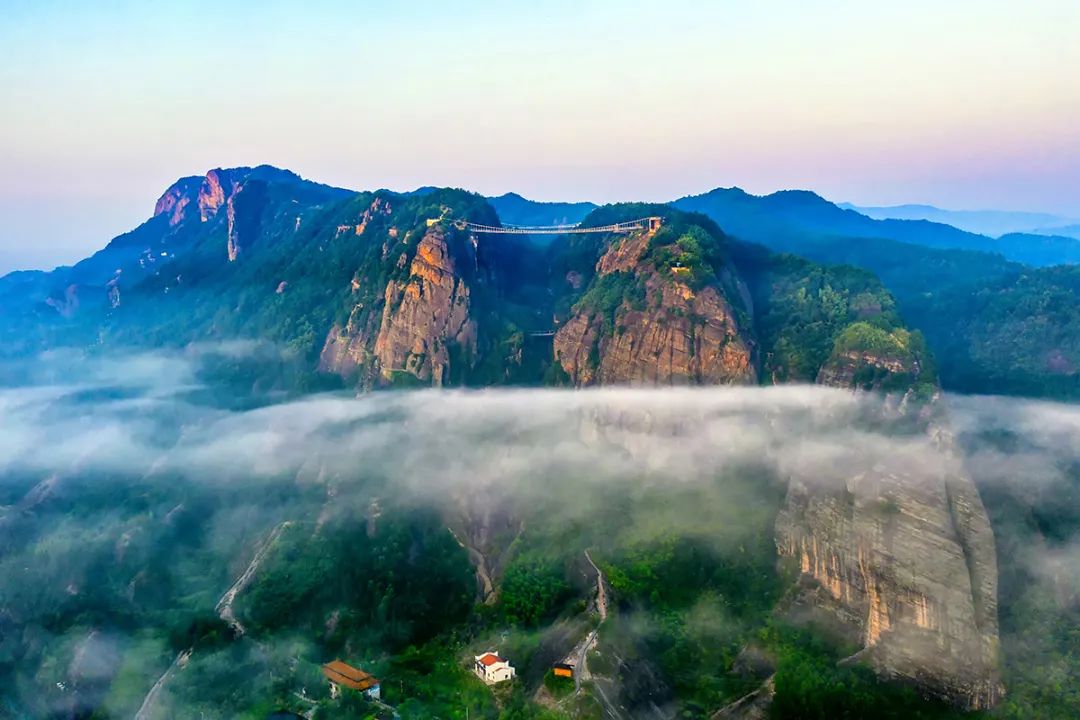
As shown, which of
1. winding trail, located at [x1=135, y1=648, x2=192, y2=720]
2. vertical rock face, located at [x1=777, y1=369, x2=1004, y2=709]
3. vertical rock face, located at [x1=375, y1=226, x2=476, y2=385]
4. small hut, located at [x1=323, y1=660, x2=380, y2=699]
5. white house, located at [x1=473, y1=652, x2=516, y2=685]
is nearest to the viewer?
vertical rock face, located at [x1=777, y1=369, x2=1004, y2=709]

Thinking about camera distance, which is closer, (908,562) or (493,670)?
(908,562)

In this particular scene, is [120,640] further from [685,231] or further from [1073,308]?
[1073,308]

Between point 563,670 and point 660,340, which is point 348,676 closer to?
point 563,670

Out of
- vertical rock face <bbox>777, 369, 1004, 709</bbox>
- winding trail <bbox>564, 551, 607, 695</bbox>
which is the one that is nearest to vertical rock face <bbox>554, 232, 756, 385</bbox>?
vertical rock face <bbox>777, 369, 1004, 709</bbox>

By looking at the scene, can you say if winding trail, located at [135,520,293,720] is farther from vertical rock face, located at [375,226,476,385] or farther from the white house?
vertical rock face, located at [375,226,476,385]

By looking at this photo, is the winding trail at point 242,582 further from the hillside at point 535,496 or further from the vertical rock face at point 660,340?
the vertical rock face at point 660,340

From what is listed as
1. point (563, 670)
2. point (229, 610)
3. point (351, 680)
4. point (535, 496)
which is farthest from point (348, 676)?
point (535, 496)
